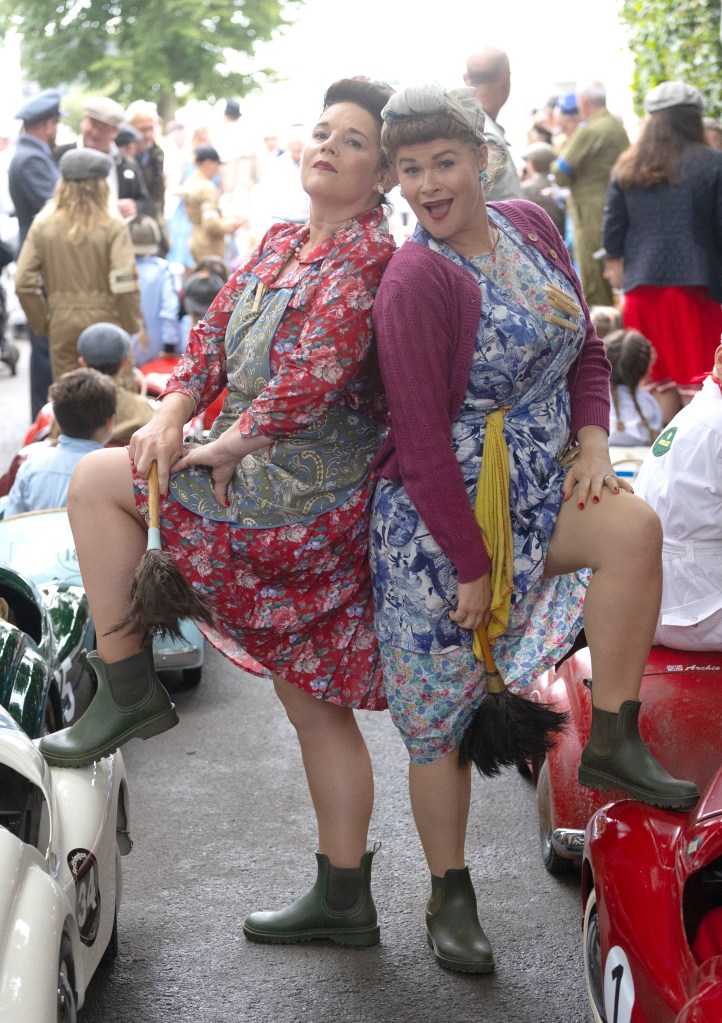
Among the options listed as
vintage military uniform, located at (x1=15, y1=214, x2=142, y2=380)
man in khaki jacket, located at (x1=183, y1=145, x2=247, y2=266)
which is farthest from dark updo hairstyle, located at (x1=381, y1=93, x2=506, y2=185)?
man in khaki jacket, located at (x1=183, y1=145, x2=247, y2=266)

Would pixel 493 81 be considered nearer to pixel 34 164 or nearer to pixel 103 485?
pixel 103 485

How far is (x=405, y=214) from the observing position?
15.0 m

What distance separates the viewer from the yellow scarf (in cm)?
315

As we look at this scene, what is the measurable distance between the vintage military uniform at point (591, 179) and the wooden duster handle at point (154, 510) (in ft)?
23.1

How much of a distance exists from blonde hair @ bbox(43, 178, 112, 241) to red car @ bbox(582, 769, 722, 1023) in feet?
19.6

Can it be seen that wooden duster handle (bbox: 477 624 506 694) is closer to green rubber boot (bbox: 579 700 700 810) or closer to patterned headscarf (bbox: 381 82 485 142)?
green rubber boot (bbox: 579 700 700 810)

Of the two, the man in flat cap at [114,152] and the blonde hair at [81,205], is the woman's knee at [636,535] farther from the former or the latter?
the man in flat cap at [114,152]

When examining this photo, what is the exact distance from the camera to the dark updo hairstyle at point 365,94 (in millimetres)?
3312

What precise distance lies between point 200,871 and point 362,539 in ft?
4.38

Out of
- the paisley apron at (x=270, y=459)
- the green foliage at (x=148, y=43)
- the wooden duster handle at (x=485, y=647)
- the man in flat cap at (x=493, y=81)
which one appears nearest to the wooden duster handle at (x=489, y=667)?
the wooden duster handle at (x=485, y=647)

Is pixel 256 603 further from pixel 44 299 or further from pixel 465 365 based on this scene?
pixel 44 299

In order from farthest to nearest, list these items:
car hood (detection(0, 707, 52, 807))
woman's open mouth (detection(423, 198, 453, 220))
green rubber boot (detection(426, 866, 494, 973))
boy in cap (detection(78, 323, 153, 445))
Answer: boy in cap (detection(78, 323, 153, 445)) → green rubber boot (detection(426, 866, 494, 973)) → woman's open mouth (detection(423, 198, 453, 220)) → car hood (detection(0, 707, 52, 807))

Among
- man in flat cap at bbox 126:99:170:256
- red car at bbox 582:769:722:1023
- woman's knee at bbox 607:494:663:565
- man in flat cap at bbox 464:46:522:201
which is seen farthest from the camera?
man in flat cap at bbox 126:99:170:256

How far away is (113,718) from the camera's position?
126 inches
